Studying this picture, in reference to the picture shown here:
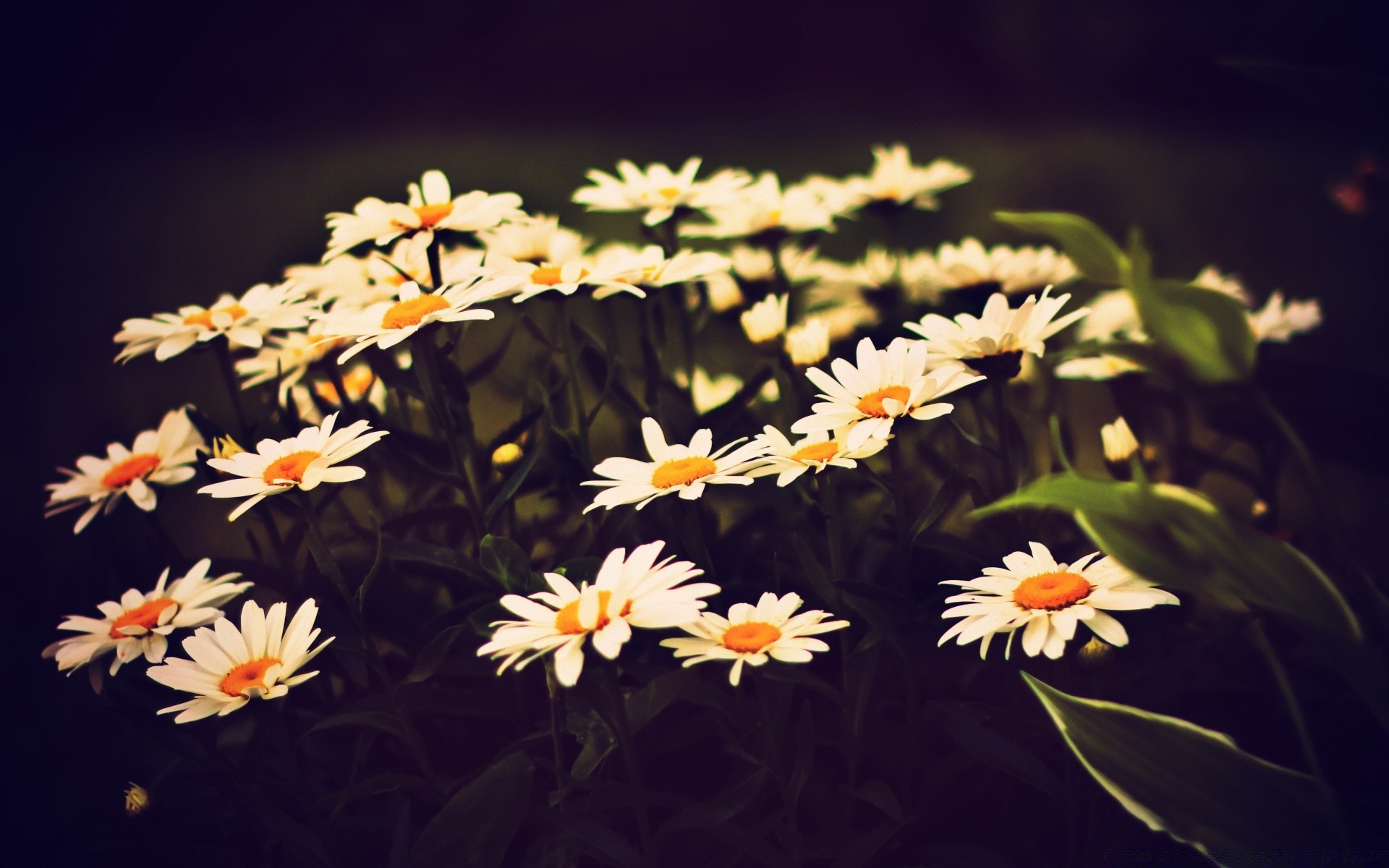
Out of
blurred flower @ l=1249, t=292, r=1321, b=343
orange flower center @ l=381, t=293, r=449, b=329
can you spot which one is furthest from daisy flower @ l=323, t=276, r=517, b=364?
blurred flower @ l=1249, t=292, r=1321, b=343

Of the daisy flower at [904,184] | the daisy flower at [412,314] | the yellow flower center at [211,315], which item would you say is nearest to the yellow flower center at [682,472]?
the daisy flower at [412,314]

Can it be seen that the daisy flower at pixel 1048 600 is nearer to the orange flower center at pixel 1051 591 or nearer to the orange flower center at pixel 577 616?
the orange flower center at pixel 1051 591

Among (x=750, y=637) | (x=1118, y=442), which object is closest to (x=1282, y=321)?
(x=1118, y=442)

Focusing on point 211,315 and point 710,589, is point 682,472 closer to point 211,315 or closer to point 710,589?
point 710,589

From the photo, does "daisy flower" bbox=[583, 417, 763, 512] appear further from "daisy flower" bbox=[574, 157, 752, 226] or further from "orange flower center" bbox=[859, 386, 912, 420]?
"daisy flower" bbox=[574, 157, 752, 226]

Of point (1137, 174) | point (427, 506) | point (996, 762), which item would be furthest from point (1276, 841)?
point (1137, 174)

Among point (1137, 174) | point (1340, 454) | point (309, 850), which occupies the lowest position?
point (1137, 174)

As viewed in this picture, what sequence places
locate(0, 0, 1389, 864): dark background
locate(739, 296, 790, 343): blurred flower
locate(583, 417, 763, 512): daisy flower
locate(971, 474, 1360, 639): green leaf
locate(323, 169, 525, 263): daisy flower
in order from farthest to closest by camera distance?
1. locate(0, 0, 1389, 864): dark background
2. locate(739, 296, 790, 343): blurred flower
3. locate(323, 169, 525, 263): daisy flower
4. locate(583, 417, 763, 512): daisy flower
5. locate(971, 474, 1360, 639): green leaf

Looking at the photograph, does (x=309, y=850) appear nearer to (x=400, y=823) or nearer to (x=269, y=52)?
(x=400, y=823)
